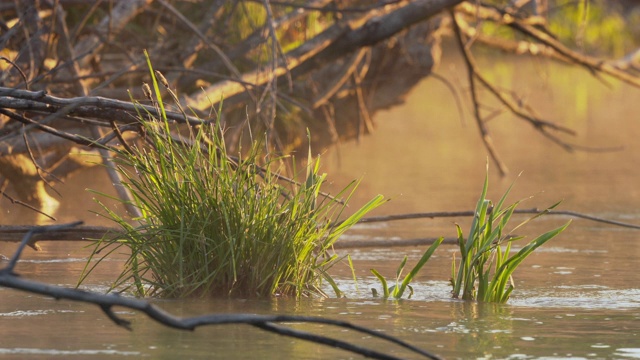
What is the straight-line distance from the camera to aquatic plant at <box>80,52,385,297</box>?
443 centimetres

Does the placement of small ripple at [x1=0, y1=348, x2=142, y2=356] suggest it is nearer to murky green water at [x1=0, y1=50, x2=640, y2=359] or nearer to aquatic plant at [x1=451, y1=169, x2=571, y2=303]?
murky green water at [x1=0, y1=50, x2=640, y2=359]

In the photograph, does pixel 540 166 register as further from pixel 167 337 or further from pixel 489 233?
pixel 167 337

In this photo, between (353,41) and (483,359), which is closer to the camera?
(483,359)

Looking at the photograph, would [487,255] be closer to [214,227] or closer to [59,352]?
[214,227]

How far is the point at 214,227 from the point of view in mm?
4477

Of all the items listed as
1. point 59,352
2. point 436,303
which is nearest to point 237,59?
point 436,303

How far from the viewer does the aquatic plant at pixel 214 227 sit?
14.5ft

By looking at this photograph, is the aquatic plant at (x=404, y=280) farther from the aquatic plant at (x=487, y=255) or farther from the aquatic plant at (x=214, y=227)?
the aquatic plant at (x=214, y=227)

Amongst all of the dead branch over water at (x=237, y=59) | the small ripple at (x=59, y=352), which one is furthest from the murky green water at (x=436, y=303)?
the dead branch over water at (x=237, y=59)

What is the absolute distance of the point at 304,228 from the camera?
4531mm

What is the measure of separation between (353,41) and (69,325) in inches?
156

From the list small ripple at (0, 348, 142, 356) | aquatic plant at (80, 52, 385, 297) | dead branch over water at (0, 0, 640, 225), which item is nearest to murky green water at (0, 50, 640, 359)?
small ripple at (0, 348, 142, 356)

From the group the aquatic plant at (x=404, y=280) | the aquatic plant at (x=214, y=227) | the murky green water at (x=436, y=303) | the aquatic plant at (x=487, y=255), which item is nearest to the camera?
the murky green water at (x=436, y=303)

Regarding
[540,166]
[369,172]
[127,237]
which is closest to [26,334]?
[127,237]
